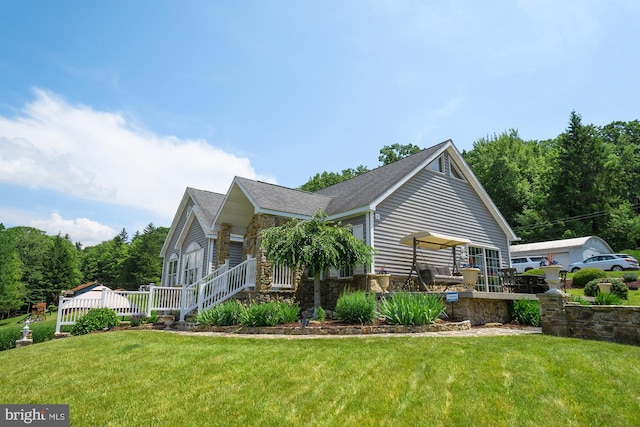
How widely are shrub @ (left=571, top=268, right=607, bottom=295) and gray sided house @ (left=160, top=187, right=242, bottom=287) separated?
17.6m

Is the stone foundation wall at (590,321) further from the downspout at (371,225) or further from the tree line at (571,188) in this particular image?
the tree line at (571,188)

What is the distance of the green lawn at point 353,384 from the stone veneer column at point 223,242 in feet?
29.3

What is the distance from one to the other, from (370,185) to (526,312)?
7333 mm

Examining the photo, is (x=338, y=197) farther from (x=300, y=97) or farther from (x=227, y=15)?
(x=227, y=15)

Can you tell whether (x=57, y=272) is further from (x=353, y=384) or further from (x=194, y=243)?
(x=353, y=384)

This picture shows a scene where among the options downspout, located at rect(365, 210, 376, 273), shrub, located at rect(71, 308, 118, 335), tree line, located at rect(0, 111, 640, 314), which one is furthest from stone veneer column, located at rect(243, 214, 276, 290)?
tree line, located at rect(0, 111, 640, 314)

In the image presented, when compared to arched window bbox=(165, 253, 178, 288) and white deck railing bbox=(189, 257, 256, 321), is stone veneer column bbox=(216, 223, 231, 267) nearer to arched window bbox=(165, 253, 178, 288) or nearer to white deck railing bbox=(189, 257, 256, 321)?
white deck railing bbox=(189, 257, 256, 321)

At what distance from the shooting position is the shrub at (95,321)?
42.4ft

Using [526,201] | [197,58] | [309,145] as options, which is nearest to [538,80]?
→ [309,145]

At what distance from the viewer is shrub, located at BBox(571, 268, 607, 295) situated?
20181 millimetres

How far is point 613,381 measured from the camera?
4.77 metres

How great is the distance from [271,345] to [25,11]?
963cm

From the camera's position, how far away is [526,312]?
10.2m

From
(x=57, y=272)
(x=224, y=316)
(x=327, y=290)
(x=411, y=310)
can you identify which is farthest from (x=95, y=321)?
(x=57, y=272)
